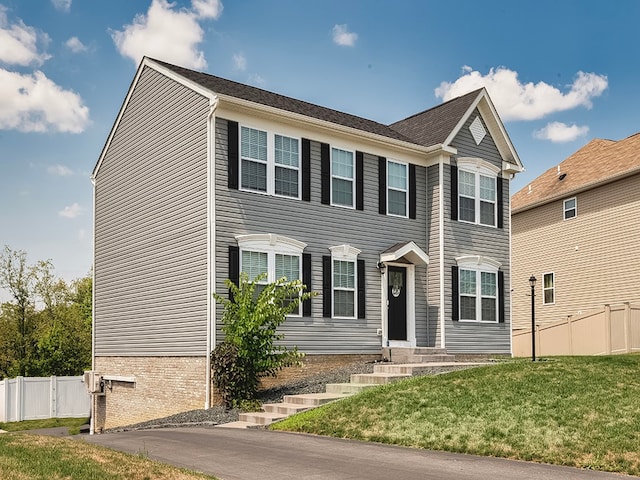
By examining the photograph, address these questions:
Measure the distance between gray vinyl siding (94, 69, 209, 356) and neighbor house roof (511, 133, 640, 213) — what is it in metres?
16.6

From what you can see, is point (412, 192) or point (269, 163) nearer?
point (269, 163)

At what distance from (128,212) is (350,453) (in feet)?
44.5

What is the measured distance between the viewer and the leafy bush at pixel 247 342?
17047mm

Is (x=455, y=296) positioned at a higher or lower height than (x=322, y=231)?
lower

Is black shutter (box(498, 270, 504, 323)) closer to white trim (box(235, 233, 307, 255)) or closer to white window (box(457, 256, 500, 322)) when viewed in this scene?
white window (box(457, 256, 500, 322))

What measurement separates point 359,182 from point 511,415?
9.93m

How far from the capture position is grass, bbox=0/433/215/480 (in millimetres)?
8422

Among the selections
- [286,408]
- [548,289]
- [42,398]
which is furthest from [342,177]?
[42,398]

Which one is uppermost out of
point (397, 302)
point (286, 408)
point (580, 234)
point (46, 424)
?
point (580, 234)

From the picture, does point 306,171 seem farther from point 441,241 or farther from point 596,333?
point 596,333

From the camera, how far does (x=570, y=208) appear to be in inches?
1199

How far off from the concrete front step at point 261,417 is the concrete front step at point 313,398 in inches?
28.1

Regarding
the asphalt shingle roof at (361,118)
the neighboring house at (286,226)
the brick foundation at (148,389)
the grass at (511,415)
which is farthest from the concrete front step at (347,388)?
the asphalt shingle roof at (361,118)

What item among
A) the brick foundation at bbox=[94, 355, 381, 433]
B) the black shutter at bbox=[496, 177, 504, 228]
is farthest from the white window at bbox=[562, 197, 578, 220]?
the brick foundation at bbox=[94, 355, 381, 433]
